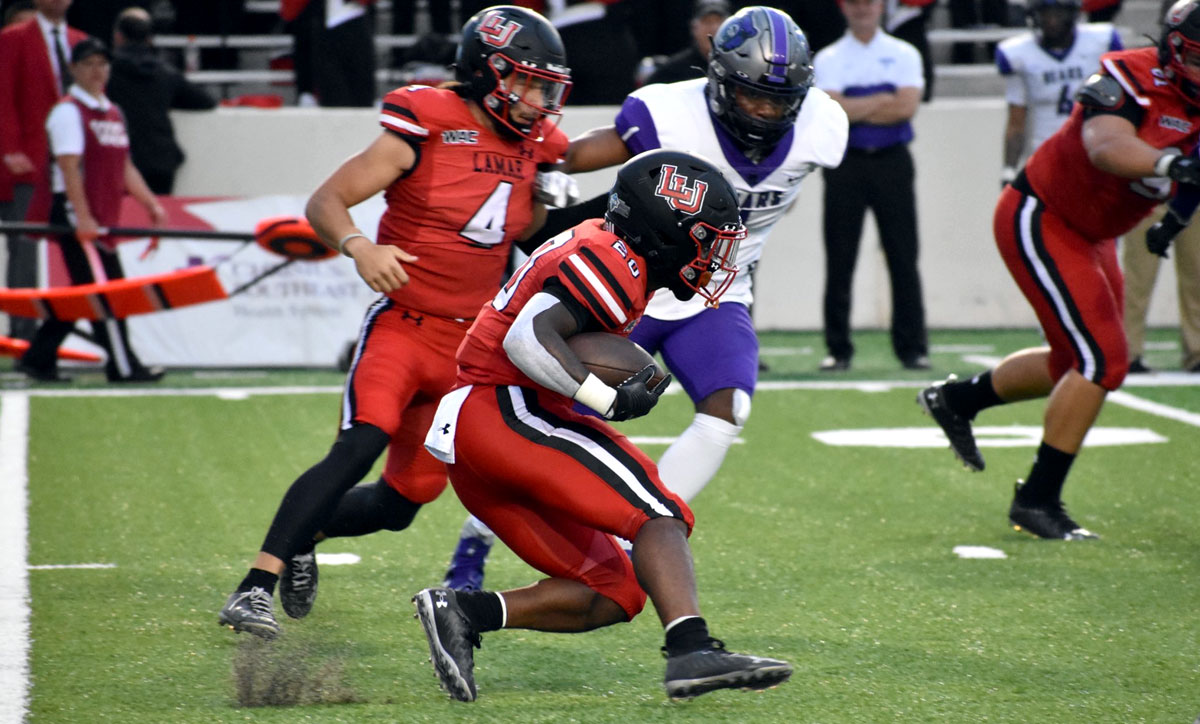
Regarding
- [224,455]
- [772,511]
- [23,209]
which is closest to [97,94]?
[23,209]

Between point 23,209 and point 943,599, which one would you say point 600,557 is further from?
point 23,209

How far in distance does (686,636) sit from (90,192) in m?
6.59

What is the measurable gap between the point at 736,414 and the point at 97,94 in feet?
18.2

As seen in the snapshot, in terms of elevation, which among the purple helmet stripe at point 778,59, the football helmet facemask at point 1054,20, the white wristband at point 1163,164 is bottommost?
the football helmet facemask at point 1054,20

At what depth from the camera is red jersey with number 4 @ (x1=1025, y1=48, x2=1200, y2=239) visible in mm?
5277

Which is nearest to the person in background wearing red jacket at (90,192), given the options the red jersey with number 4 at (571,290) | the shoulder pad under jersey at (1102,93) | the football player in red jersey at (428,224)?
the football player in red jersey at (428,224)

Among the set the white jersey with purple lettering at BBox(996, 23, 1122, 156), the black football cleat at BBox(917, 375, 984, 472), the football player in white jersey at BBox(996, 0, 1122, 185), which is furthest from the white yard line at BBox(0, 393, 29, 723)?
the white jersey with purple lettering at BBox(996, 23, 1122, 156)

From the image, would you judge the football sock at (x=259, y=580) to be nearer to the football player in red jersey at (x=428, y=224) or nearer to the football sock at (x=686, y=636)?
the football player in red jersey at (x=428, y=224)

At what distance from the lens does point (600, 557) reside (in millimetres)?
3729

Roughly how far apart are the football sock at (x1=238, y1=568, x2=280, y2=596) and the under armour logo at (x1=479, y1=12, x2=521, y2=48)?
157cm

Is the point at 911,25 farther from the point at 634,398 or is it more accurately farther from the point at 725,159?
the point at 634,398

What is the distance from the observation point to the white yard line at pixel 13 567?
3.73 metres

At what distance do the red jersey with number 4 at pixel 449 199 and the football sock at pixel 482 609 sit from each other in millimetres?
1043

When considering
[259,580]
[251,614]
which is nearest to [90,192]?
[259,580]
